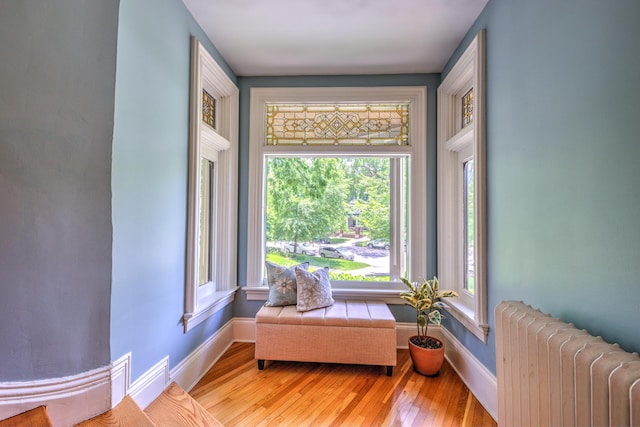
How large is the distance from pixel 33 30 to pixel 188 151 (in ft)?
2.89

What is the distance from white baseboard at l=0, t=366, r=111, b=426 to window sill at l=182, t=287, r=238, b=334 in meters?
0.62

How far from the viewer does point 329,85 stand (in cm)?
266

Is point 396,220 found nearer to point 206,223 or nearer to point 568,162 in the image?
point 568,162

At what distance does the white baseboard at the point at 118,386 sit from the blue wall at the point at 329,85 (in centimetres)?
51

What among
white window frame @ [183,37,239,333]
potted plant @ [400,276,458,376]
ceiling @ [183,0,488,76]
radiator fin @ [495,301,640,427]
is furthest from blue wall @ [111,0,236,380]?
radiator fin @ [495,301,640,427]

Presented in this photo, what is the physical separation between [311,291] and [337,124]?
1652 millimetres

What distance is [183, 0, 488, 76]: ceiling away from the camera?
6.04 ft

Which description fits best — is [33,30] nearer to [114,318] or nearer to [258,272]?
[114,318]

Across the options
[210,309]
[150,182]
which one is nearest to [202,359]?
[210,309]

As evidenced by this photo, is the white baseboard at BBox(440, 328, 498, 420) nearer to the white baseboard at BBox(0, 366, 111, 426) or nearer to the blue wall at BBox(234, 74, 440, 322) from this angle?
the blue wall at BBox(234, 74, 440, 322)

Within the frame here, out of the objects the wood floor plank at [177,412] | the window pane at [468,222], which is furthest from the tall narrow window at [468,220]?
the wood floor plank at [177,412]

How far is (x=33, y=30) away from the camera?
3.86 feet

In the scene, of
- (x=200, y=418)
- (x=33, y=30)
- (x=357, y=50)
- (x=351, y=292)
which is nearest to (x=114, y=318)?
(x=200, y=418)

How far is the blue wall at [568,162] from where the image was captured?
3.01 ft
